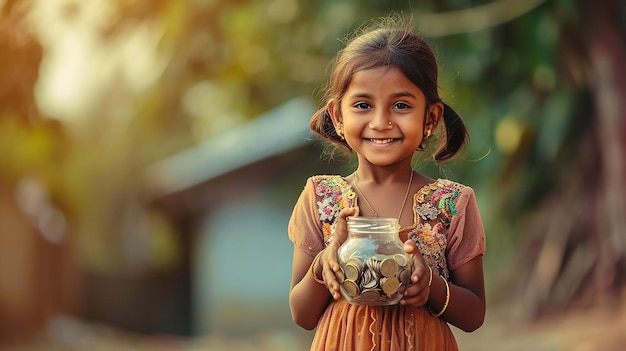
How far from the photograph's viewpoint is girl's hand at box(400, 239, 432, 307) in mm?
1516

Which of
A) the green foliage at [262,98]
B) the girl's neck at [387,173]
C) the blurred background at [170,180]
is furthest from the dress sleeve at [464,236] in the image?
the blurred background at [170,180]

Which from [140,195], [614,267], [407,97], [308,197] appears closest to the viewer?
[407,97]

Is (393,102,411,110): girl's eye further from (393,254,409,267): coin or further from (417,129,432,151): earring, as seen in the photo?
(393,254,409,267): coin

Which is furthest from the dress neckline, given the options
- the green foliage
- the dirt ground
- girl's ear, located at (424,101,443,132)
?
the dirt ground

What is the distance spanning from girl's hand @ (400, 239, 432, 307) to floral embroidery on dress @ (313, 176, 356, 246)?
214 mm

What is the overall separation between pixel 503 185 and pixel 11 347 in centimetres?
307

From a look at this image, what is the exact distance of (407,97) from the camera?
166 centimetres

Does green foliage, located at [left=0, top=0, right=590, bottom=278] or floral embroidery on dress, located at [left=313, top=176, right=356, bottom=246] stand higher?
green foliage, located at [left=0, top=0, right=590, bottom=278]

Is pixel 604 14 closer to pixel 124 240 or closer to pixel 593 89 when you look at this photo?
pixel 593 89

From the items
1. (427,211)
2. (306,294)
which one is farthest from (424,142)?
(306,294)

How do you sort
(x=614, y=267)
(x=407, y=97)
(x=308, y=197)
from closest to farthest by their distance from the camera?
1. (x=407, y=97)
2. (x=308, y=197)
3. (x=614, y=267)

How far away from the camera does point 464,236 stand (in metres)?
1.70

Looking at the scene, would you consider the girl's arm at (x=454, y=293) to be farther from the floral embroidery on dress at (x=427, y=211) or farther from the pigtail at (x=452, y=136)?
the pigtail at (x=452, y=136)

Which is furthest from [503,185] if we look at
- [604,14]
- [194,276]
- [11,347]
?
[11,347]
